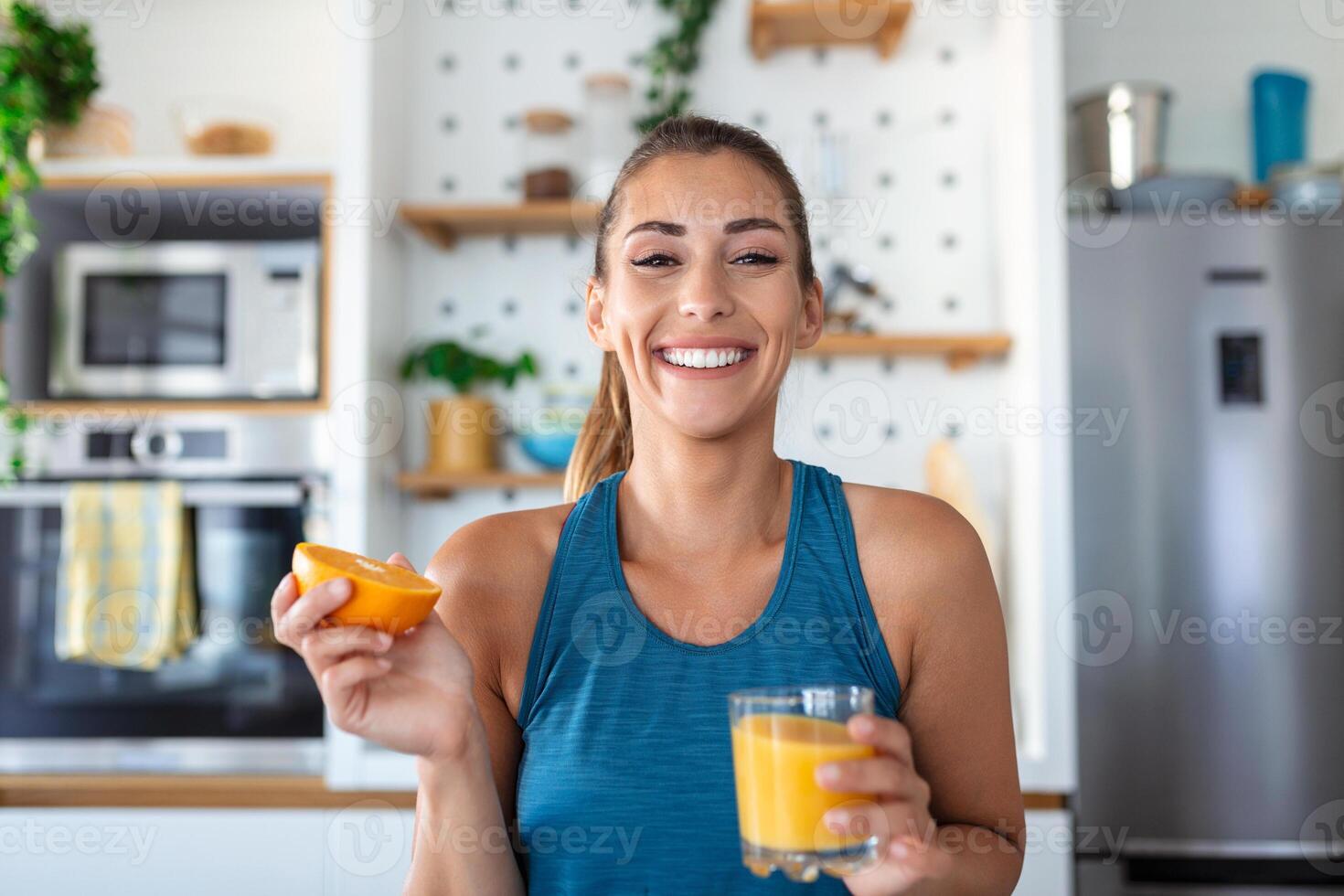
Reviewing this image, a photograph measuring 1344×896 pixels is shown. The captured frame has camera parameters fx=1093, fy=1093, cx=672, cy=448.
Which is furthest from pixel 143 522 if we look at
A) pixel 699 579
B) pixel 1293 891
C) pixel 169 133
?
pixel 1293 891

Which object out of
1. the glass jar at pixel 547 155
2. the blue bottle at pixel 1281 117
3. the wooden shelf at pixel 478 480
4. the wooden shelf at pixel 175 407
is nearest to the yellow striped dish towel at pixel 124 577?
the wooden shelf at pixel 175 407

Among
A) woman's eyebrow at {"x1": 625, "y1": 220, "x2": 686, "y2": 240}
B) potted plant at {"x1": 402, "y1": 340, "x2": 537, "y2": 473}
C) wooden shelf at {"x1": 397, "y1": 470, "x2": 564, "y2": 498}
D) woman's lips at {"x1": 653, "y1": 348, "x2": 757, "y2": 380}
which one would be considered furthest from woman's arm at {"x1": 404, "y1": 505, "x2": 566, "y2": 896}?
potted plant at {"x1": 402, "y1": 340, "x2": 537, "y2": 473}

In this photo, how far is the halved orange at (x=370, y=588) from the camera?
82cm

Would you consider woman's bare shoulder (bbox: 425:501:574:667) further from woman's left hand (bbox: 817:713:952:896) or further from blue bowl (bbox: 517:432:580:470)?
blue bowl (bbox: 517:432:580:470)

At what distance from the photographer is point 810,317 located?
1.25 metres

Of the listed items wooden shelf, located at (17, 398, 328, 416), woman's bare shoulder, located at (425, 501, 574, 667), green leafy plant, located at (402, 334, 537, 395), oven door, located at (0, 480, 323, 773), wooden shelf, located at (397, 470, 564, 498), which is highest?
green leafy plant, located at (402, 334, 537, 395)

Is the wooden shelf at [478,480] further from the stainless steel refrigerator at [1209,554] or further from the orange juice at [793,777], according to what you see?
the orange juice at [793,777]

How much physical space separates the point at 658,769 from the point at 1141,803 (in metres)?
1.68

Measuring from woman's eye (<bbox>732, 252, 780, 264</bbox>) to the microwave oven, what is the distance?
167 centimetres

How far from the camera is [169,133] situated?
296cm

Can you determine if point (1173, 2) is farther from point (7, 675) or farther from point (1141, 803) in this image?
point (7, 675)

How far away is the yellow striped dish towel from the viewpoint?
2.41 meters

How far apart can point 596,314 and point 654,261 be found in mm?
162

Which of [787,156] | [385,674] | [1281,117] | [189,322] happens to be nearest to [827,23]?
[787,156]
